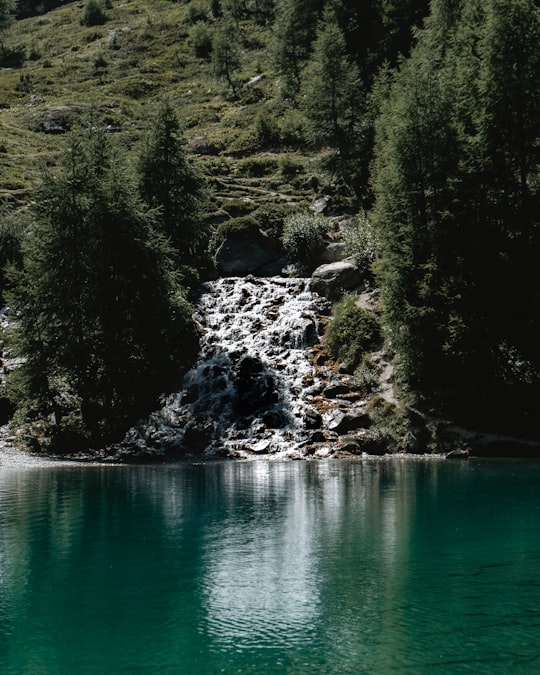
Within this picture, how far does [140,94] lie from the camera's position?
370ft

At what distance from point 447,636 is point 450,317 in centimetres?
2435

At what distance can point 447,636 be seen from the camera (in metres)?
9.95

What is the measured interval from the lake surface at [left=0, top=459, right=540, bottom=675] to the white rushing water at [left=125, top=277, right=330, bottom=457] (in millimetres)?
11304

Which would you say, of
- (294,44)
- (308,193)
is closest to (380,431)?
(308,193)

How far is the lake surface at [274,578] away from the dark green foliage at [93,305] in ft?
42.4

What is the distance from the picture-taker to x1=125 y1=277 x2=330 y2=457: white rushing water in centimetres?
3553

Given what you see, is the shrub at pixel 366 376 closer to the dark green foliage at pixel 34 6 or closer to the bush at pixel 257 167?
the bush at pixel 257 167

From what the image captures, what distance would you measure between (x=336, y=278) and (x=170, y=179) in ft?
43.1

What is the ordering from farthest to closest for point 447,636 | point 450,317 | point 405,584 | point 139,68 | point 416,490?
point 139,68, point 450,317, point 416,490, point 405,584, point 447,636

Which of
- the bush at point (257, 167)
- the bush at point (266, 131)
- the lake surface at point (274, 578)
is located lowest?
the lake surface at point (274, 578)

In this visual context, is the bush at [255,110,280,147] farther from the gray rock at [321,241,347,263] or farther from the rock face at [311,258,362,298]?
the rock face at [311,258,362,298]

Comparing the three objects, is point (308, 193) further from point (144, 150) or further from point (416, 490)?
point (416, 490)

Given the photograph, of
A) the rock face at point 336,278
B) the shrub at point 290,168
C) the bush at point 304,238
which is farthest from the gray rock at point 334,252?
the shrub at point 290,168

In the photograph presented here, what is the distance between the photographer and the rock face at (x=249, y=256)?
51.4 meters
